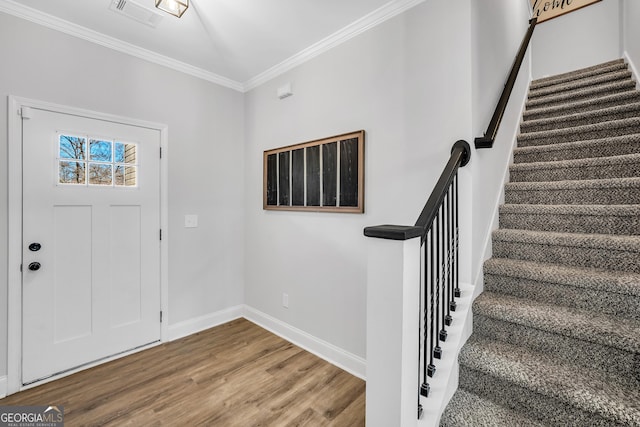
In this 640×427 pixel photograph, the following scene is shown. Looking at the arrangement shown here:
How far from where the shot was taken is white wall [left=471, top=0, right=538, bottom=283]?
1780 mm

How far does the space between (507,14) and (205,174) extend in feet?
10.5

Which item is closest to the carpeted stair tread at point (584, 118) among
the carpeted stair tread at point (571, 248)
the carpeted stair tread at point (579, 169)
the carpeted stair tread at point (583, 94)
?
the carpeted stair tread at point (583, 94)

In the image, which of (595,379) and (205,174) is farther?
(205,174)

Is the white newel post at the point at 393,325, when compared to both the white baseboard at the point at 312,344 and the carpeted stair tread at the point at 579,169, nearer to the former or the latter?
the white baseboard at the point at 312,344

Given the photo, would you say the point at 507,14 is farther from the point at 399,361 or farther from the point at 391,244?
the point at 399,361

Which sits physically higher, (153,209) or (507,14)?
(507,14)

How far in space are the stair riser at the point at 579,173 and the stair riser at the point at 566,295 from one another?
3.44 feet

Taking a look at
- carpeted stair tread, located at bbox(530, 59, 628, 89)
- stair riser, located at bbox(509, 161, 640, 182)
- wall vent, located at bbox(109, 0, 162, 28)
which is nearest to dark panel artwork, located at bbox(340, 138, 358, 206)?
stair riser, located at bbox(509, 161, 640, 182)

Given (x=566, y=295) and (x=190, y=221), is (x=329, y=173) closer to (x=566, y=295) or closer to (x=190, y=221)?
(x=190, y=221)

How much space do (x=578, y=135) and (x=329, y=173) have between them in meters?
2.15

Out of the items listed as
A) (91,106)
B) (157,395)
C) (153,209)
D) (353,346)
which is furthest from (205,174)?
(353,346)

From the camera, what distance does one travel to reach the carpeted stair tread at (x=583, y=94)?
2857mm

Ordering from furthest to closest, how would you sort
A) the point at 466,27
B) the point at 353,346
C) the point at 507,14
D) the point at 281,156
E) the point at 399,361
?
1. the point at 281,156
2. the point at 507,14
3. the point at 353,346
4. the point at 466,27
5. the point at 399,361

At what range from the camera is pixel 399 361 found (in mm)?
1103
